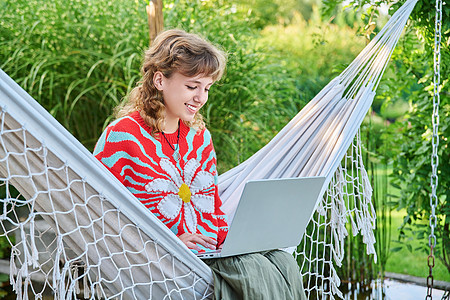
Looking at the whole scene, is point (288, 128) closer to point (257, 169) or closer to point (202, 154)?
point (257, 169)

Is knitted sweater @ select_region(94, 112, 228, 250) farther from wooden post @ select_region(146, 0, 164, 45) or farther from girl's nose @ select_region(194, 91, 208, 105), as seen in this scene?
wooden post @ select_region(146, 0, 164, 45)

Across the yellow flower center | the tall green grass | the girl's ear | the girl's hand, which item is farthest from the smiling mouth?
the tall green grass

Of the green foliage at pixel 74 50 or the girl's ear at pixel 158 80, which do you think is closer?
the girl's ear at pixel 158 80

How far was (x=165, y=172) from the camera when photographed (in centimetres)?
171

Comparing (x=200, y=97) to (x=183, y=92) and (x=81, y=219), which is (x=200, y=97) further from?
(x=81, y=219)

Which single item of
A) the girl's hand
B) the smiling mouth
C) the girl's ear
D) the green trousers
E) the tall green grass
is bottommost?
the green trousers

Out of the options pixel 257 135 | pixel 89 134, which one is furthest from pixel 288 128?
pixel 89 134

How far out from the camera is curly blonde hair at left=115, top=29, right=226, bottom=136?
1733mm

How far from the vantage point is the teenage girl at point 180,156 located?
1614 millimetres

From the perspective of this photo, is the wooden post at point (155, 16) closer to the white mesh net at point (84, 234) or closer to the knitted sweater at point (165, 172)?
the knitted sweater at point (165, 172)

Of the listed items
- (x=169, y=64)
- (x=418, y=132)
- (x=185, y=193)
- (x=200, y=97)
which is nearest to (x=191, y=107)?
(x=200, y=97)

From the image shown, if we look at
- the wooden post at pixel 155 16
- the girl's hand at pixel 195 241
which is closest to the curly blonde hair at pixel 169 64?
the girl's hand at pixel 195 241

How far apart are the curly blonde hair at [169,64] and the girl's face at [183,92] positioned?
2 cm

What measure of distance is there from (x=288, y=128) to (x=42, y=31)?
2.01 metres
